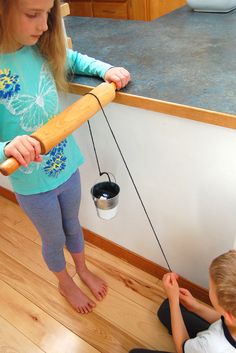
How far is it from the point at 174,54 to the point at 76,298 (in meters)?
0.90

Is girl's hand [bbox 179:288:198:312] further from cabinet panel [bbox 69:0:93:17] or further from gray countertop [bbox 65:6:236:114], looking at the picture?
cabinet panel [bbox 69:0:93:17]

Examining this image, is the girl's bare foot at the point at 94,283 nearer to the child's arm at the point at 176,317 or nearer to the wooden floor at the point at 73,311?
the wooden floor at the point at 73,311

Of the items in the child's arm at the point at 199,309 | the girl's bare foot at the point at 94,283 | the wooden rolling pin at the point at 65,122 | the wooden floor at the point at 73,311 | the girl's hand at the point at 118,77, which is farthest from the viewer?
the girl's bare foot at the point at 94,283

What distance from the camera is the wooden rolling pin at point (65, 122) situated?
0.62 meters

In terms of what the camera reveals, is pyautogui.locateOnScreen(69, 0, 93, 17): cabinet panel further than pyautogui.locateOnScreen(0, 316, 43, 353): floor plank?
Yes

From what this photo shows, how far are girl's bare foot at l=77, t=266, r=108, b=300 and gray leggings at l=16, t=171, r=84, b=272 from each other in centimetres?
13

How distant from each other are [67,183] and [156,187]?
0.29m

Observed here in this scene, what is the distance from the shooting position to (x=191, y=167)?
0.93 m

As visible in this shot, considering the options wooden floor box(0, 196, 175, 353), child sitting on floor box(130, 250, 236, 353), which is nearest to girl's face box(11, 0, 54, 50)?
child sitting on floor box(130, 250, 236, 353)

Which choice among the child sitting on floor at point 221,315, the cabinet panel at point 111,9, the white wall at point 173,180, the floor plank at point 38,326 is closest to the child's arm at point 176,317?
the child sitting on floor at point 221,315

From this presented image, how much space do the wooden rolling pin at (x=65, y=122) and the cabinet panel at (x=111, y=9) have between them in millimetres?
2238

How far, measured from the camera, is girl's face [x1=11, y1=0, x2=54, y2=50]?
661 mm

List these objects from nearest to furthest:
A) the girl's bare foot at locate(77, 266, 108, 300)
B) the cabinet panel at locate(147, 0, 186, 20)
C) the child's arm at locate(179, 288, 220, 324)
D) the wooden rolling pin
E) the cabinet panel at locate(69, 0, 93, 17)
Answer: the wooden rolling pin < the child's arm at locate(179, 288, 220, 324) < the girl's bare foot at locate(77, 266, 108, 300) < the cabinet panel at locate(147, 0, 186, 20) < the cabinet panel at locate(69, 0, 93, 17)

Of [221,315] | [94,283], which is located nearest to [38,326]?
[94,283]
